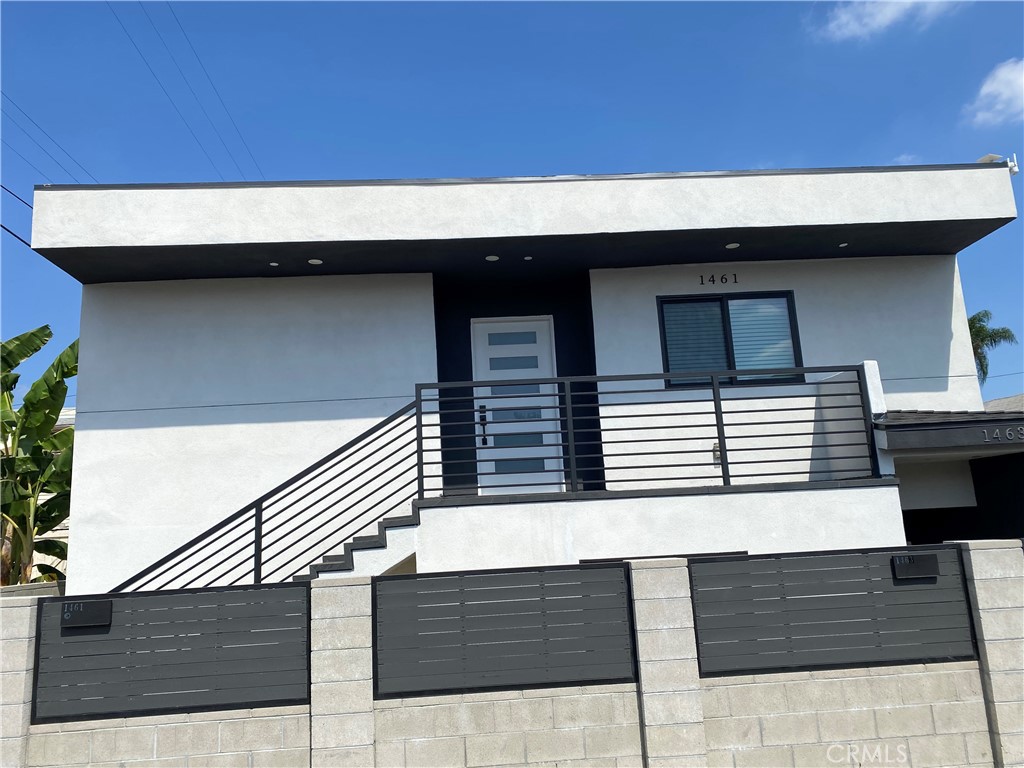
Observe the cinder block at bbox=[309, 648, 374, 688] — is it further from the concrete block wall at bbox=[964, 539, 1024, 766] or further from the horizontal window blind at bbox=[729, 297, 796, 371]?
the horizontal window blind at bbox=[729, 297, 796, 371]

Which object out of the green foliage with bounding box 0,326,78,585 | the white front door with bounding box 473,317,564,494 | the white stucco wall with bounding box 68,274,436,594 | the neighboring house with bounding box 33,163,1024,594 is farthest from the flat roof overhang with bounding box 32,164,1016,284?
the green foliage with bounding box 0,326,78,585

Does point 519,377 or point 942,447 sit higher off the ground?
point 519,377

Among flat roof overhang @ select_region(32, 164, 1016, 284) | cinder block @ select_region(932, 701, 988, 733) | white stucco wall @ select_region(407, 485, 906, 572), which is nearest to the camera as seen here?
cinder block @ select_region(932, 701, 988, 733)

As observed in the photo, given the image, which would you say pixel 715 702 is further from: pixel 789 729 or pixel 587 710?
pixel 587 710

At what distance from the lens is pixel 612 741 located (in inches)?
237

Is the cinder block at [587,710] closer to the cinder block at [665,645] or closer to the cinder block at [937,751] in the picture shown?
the cinder block at [665,645]

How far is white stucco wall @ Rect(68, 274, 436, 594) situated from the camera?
33.8 ft

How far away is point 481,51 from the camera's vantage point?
40.3 ft

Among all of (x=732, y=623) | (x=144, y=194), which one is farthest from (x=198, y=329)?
(x=732, y=623)

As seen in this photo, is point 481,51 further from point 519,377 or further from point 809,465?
point 809,465

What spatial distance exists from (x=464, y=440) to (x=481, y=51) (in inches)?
234

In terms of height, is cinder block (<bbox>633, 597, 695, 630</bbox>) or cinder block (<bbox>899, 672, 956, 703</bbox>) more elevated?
cinder block (<bbox>633, 597, 695, 630</bbox>)

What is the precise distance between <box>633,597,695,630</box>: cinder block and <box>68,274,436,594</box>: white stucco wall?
5361 mm

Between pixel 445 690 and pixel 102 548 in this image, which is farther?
pixel 102 548
